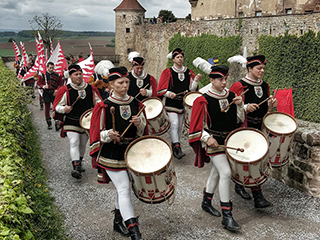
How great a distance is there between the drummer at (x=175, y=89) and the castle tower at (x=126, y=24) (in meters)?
36.5

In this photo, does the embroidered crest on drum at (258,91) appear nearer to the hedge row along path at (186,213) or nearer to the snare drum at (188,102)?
the hedge row along path at (186,213)

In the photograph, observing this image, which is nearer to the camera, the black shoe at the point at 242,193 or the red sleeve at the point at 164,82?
the black shoe at the point at 242,193

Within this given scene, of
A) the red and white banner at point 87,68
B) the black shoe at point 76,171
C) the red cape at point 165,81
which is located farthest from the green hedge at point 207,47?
the black shoe at point 76,171

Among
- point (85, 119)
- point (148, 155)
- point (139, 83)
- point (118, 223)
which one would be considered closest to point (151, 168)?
point (148, 155)

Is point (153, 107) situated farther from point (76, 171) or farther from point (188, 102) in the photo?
point (76, 171)

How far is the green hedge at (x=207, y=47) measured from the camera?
719 inches

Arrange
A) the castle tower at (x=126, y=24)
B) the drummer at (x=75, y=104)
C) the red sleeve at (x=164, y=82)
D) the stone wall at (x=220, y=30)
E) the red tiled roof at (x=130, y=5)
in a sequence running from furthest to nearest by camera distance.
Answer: the red tiled roof at (x=130, y=5)
the castle tower at (x=126, y=24)
the stone wall at (x=220, y=30)
the red sleeve at (x=164, y=82)
the drummer at (x=75, y=104)

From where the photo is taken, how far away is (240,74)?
17.9 m

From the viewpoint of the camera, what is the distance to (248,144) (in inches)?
169

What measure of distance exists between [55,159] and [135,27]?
3680cm

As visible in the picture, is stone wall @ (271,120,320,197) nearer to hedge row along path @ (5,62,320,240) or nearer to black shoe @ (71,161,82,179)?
hedge row along path @ (5,62,320,240)

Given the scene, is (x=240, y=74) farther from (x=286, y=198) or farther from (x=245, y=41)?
(x=286, y=198)

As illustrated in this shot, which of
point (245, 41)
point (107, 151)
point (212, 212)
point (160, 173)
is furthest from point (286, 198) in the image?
point (245, 41)

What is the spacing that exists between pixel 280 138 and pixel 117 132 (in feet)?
7.04
